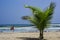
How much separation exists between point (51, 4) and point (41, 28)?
1.98 metres

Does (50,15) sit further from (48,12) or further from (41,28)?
(41,28)

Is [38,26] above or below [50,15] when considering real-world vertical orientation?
below

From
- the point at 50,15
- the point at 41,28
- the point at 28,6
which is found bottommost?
the point at 41,28

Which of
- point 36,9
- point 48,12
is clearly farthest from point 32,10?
point 48,12

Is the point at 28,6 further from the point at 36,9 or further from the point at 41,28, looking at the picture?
the point at 41,28

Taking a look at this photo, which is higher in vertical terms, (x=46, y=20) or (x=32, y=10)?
(x=32, y=10)

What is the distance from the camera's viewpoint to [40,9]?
1266cm

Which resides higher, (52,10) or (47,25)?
(52,10)

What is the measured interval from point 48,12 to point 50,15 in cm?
42

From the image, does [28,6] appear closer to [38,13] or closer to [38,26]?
[38,13]

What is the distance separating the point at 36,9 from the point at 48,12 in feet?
3.08

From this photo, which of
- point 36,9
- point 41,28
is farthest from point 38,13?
point 41,28

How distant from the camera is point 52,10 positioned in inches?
491

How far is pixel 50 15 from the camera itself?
41.4ft
